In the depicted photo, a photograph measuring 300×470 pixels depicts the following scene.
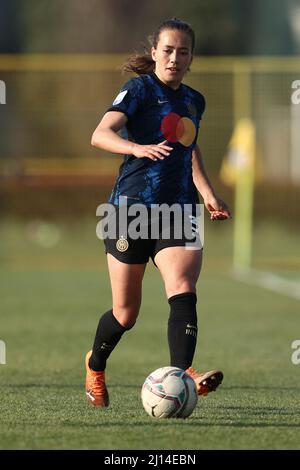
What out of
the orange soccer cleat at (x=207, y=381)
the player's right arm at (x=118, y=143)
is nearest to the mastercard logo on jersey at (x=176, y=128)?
the player's right arm at (x=118, y=143)

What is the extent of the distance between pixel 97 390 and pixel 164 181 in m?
1.25

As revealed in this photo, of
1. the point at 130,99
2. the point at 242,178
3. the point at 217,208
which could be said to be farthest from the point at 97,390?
the point at 242,178

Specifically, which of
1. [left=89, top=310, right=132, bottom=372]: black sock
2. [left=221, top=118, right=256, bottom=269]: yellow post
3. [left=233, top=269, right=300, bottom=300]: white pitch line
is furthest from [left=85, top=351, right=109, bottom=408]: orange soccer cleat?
[left=221, top=118, right=256, bottom=269]: yellow post

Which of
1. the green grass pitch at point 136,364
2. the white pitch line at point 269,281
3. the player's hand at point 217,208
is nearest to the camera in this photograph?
the green grass pitch at point 136,364

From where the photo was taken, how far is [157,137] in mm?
6805

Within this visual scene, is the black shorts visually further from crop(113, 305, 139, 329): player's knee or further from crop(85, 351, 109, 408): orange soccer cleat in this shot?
crop(85, 351, 109, 408): orange soccer cleat

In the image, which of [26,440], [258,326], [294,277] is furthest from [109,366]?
[294,277]

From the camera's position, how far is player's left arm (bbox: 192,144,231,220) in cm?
699

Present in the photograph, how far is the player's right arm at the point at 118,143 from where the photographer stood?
6.24 meters

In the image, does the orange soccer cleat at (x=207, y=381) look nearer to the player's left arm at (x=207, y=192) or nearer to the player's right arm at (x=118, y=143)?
the player's left arm at (x=207, y=192)

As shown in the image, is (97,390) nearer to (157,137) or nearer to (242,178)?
(157,137)

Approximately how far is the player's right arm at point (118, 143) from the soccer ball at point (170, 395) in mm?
1102

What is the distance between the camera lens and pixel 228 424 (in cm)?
624

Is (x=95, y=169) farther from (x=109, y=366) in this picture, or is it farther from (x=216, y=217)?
(x=216, y=217)
